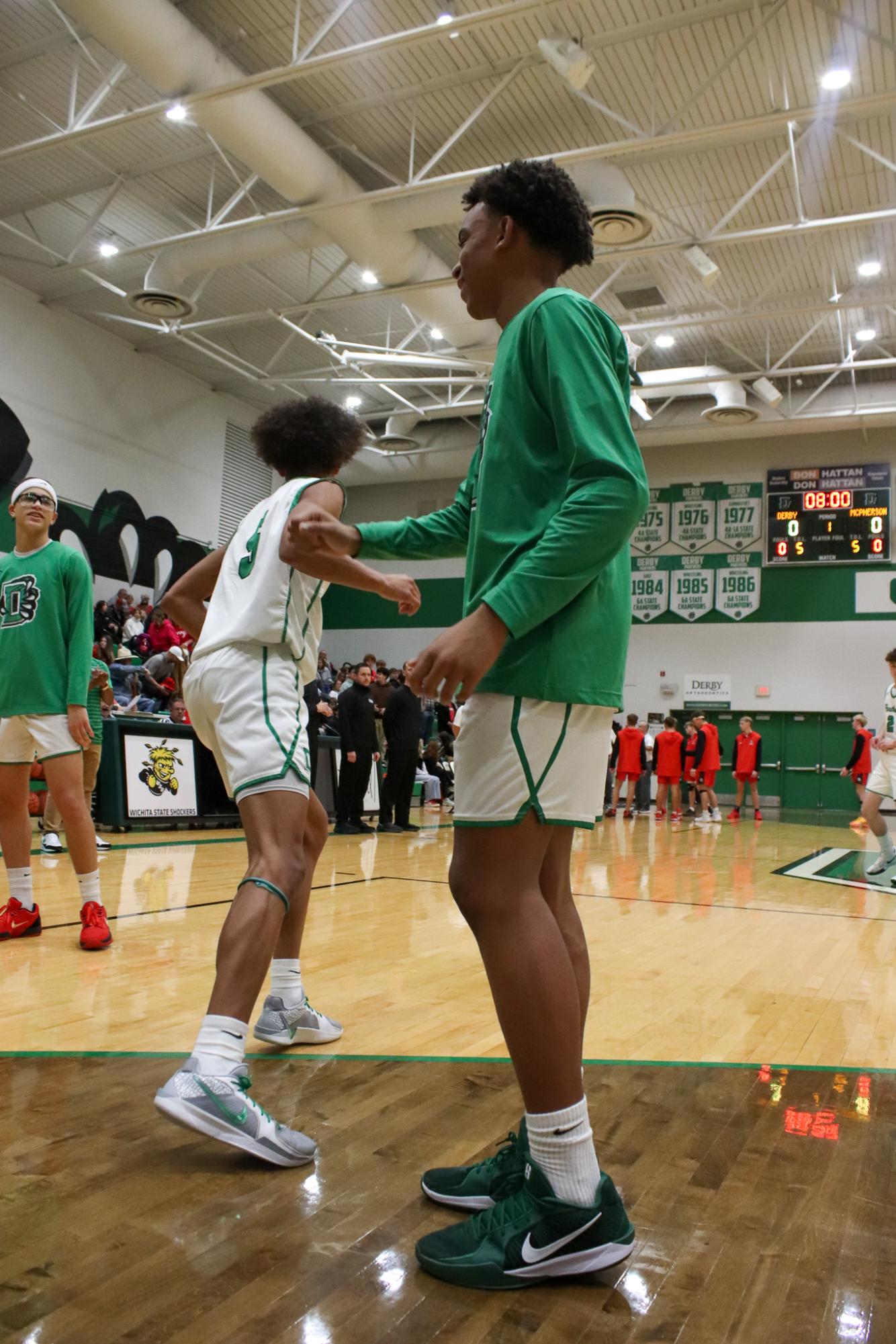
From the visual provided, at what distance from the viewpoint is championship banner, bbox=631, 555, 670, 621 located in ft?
73.8

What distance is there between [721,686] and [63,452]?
14084 millimetres

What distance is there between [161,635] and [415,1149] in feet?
48.8

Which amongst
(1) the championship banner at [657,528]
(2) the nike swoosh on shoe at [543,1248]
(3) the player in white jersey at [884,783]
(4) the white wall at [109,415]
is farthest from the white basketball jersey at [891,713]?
(1) the championship banner at [657,528]

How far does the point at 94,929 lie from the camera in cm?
378

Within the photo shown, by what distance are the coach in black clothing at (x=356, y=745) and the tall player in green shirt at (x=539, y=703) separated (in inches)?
335

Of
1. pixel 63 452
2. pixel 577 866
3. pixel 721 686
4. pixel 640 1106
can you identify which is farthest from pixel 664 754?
pixel 640 1106

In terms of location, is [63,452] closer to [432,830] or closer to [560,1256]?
[432,830]

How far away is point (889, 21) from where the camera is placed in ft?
33.8

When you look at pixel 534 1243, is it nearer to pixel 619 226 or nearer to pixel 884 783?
pixel 884 783

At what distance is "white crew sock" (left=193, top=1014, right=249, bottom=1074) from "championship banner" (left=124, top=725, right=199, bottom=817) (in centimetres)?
764

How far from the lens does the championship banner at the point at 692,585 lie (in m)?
22.2

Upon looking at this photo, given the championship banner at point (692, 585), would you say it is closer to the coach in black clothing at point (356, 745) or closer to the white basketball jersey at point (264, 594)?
the coach in black clothing at point (356, 745)

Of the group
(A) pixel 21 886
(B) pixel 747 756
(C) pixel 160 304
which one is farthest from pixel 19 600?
(B) pixel 747 756

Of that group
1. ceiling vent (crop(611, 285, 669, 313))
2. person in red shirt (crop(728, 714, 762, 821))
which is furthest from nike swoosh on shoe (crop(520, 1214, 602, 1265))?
person in red shirt (crop(728, 714, 762, 821))
